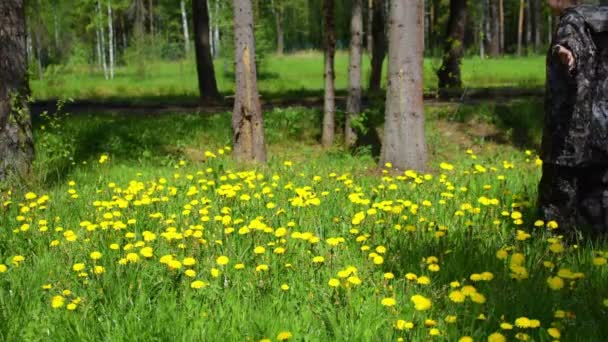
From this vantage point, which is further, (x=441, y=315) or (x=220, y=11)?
(x=220, y=11)

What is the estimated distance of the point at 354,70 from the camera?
11.3 m

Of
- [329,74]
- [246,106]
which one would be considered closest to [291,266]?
[246,106]

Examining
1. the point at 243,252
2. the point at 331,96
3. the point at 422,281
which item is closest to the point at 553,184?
the point at 422,281

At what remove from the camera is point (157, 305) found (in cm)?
342

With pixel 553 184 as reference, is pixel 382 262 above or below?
below

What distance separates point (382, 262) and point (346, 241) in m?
0.76

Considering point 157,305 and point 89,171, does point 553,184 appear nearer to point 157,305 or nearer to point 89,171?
point 157,305

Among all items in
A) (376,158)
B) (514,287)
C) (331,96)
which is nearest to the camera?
(514,287)

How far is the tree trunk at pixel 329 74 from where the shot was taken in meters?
11.3

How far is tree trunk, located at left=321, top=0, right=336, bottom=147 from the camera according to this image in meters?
11.3

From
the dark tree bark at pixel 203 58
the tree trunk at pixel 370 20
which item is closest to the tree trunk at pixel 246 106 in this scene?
the dark tree bark at pixel 203 58

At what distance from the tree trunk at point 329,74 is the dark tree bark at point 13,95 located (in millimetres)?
5736

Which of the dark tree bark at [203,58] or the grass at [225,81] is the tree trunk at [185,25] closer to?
the grass at [225,81]

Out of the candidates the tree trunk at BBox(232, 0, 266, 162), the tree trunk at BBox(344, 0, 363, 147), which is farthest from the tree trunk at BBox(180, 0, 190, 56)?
the tree trunk at BBox(232, 0, 266, 162)
